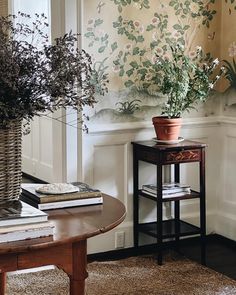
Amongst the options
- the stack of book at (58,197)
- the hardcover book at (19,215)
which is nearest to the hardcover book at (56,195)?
the stack of book at (58,197)

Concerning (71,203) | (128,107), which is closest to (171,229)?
(128,107)

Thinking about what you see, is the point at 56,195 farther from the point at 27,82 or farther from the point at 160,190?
the point at 160,190

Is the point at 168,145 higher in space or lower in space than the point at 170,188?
higher

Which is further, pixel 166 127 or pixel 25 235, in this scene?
pixel 166 127

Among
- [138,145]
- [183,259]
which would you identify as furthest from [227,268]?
[138,145]

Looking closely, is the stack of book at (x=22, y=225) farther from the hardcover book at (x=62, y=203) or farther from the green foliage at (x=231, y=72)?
the green foliage at (x=231, y=72)

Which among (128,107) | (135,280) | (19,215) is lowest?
(135,280)

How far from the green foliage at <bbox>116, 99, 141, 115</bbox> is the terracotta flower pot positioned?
0.20 metres

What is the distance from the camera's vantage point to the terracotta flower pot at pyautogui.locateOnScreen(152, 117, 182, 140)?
3.77 m

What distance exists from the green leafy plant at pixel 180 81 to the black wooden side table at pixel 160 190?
27 cm

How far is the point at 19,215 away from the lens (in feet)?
6.12

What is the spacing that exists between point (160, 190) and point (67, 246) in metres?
1.85

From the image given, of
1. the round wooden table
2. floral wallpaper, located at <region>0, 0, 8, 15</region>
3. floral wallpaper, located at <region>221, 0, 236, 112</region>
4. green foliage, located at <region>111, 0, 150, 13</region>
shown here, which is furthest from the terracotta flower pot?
floral wallpaper, located at <region>0, 0, 8, 15</region>

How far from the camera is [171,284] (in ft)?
11.3
